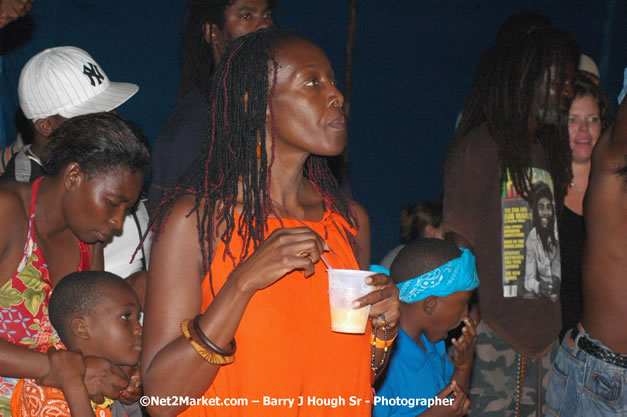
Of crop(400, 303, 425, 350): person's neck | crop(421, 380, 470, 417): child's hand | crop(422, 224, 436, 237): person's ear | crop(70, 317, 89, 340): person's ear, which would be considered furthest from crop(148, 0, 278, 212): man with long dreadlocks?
crop(422, 224, 436, 237): person's ear

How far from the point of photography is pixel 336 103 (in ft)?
7.00

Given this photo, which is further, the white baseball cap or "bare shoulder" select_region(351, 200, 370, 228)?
the white baseball cap

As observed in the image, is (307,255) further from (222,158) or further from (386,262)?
(386,262)

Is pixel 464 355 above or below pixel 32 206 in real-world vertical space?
below

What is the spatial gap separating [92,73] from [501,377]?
97.9 inches

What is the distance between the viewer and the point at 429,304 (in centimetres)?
333

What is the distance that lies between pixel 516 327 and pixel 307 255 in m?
2.02

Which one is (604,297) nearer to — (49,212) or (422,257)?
(422,257)

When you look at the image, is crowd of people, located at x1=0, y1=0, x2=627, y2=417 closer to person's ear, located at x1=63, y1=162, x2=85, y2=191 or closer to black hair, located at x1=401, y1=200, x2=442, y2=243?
person's ear, located at x1=63, y1=162, x2=85, y2=191

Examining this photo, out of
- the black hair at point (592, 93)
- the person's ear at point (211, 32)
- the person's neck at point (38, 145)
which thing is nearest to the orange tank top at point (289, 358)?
the person's neck at point (38, 145)

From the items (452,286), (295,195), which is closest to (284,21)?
(452,286)

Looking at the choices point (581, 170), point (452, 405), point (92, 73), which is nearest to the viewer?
point (452, 405)

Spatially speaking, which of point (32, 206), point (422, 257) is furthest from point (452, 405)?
point (32, 206)

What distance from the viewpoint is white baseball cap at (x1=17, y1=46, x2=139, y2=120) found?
A: 3.38 metres
